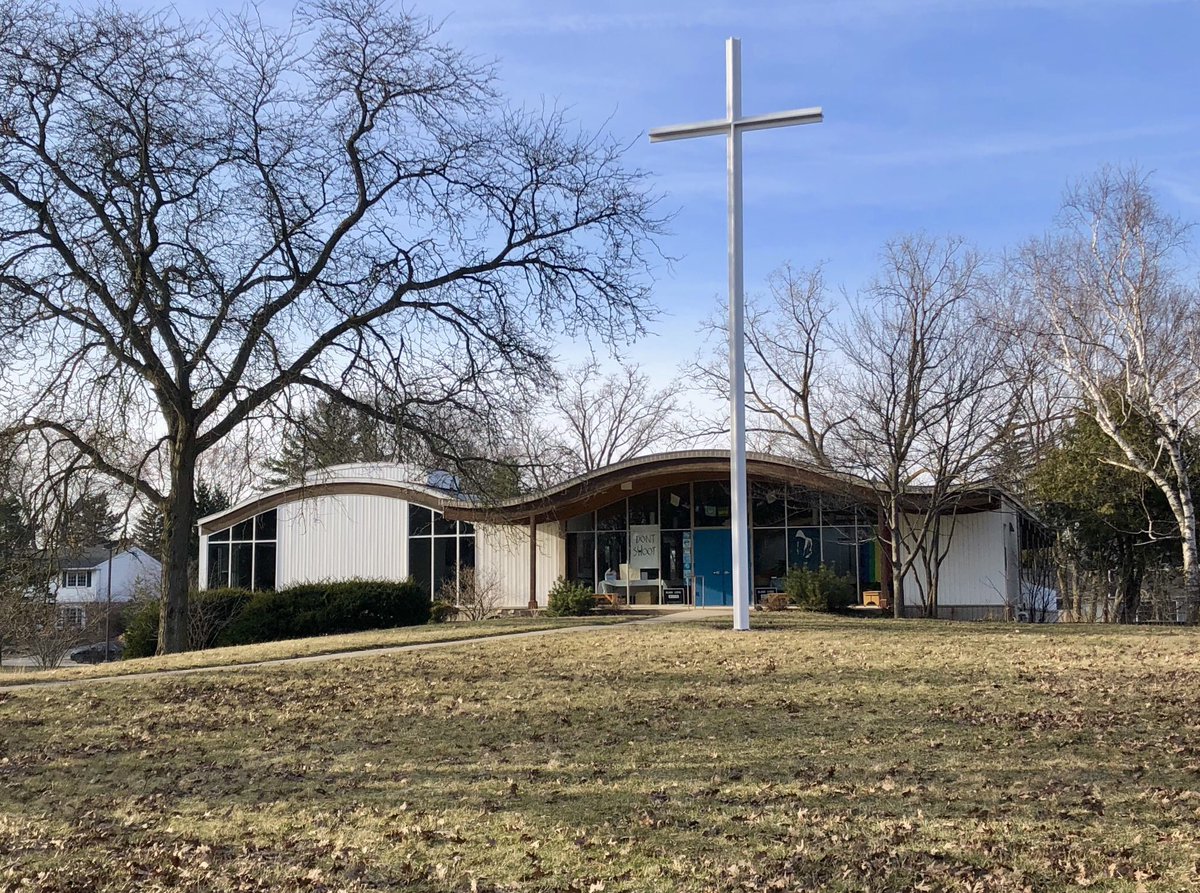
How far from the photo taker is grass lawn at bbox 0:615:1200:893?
5691 millimetres

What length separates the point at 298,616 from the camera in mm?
23188

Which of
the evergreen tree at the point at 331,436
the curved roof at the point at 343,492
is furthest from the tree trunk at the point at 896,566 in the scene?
the curved roof at the point at 343,492

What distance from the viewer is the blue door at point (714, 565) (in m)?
28.8

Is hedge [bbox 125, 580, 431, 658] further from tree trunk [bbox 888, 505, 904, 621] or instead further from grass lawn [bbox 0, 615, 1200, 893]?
tree trunk [bbox 888, 505, 904, 621]

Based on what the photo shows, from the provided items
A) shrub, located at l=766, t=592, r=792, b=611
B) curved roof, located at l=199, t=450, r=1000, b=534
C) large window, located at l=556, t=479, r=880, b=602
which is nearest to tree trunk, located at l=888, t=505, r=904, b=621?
curved roof, located at l=199, t=450, r=1000, b=534

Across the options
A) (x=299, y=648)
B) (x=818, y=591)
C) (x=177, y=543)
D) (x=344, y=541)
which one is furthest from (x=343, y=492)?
(x=299, y=648)

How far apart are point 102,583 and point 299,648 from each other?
178ft

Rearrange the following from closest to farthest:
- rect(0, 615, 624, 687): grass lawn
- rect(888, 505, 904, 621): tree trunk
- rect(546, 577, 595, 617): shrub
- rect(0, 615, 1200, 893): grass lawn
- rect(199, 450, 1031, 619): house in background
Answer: rect(0, 615, 1200, 893): grass lawn < rect(0, 615, 624, 687): grass lawn < rect(888, 505, 904, 621): tree trunk < rect(546, 577, 595, 617): shrub < rect(199, 450, 1031, 619): house in background

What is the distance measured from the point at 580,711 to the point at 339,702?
282 cm

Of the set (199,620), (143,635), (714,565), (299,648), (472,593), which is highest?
(714,565)

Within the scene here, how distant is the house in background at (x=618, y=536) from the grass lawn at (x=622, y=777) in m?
12.1

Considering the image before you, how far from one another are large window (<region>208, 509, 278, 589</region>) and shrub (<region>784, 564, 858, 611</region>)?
18.3m

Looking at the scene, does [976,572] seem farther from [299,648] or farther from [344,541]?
[344,541]

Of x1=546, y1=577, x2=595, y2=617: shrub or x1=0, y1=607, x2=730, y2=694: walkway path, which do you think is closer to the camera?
x1=0, y1=607, x2=730, y2=694: walkway path
